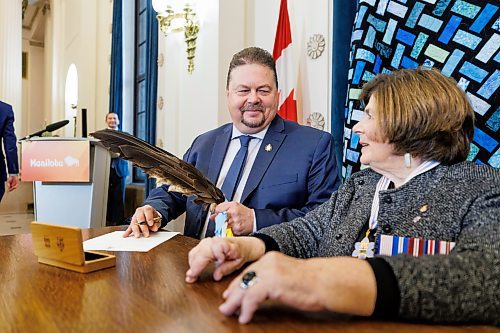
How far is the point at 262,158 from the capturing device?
78.8 inches

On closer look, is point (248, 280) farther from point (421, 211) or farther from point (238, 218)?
point (238, 218)

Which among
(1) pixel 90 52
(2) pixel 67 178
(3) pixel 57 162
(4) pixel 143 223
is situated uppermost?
(1) pixel 90 52

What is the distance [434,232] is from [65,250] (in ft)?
2.63

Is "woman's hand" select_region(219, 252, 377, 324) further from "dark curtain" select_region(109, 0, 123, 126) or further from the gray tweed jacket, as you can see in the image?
"dark curtain" select_region(109, 0, 123, 126)

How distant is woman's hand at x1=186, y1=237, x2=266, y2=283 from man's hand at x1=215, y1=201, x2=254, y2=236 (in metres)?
0.47

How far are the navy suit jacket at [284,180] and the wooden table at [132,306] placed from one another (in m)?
0.79

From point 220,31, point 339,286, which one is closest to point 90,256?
point 339,286

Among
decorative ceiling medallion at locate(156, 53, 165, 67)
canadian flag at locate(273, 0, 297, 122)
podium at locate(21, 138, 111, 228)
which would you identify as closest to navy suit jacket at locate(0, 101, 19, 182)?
podium at locate(21, 138, 111, 228)

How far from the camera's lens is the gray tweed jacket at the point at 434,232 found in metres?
0.72

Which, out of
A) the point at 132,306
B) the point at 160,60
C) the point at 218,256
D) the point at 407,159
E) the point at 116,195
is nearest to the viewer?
the point at 132,306

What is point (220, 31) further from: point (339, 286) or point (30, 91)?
point (30, 91)

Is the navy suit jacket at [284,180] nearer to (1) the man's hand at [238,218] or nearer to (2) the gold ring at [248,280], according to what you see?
(1) the man's hand at [238,218]

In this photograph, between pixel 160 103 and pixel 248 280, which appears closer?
pixel 248 280

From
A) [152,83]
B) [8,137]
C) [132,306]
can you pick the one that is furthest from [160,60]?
[132,306]
